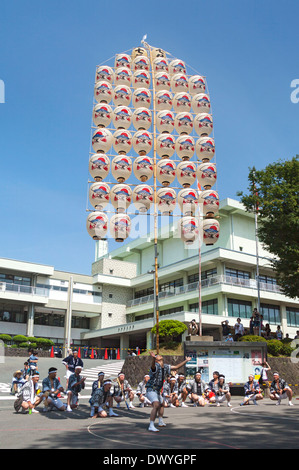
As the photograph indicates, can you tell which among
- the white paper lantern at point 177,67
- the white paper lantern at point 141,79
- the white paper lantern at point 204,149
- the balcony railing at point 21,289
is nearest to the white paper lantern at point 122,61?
the white paper lantern at point 141,79

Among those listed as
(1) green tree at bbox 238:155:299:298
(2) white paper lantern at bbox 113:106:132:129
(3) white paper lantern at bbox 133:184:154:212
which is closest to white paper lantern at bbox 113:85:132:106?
(2) white paper lantern at bbox 113:106:132:129

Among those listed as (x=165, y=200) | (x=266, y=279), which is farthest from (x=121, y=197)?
(x=266, y=279)

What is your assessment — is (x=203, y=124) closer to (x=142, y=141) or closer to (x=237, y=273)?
(x=142, y=141)

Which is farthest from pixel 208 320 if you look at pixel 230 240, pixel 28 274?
pixel 28 274

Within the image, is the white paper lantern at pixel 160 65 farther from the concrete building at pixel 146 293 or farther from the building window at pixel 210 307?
the building window at pixel 210 307

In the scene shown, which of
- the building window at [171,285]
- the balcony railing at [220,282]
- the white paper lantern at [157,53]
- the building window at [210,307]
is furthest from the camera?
the building window at [171,285]

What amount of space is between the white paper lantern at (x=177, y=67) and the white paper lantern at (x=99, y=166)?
606 cm

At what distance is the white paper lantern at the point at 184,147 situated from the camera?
19297 millimetres

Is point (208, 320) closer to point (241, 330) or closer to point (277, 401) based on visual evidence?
point (241, 330)

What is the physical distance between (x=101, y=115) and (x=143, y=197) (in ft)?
14.1

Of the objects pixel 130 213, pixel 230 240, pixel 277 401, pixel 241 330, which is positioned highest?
pixel 230 240

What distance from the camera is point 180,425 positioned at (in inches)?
368

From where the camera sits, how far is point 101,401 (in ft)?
37.4
